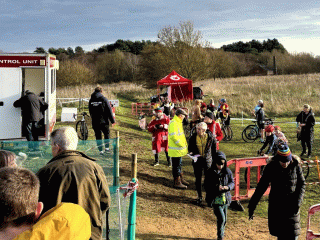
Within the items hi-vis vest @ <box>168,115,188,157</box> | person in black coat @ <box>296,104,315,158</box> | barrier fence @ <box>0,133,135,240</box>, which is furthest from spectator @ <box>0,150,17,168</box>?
person in black coat @ <box>296,104,315,158</box>

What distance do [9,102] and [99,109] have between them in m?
2.50

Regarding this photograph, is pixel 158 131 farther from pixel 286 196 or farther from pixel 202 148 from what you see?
pixel 286 196

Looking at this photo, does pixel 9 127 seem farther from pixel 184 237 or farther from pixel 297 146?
pixel 297 146

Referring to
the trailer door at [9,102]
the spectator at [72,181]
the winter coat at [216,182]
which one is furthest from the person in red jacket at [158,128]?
the spectator at [72,181]

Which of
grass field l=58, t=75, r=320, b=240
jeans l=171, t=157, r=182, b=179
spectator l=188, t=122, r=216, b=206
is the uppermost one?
spectator l=188, t=122, r=216, b=206

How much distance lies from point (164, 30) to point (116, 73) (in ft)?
112

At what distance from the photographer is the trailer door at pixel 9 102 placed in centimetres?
1123

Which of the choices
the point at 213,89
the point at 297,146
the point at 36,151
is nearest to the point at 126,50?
the point at 213,89

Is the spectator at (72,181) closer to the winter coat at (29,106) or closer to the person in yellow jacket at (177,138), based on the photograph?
the person in yellow jacket at (177,138)

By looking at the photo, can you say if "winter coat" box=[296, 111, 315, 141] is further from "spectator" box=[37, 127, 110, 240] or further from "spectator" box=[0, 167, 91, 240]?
"spectator" box=[0, 167, 91, 240]

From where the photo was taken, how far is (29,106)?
35.9 feet

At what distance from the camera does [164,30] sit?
158 ft

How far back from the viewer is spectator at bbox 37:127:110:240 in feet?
11.3

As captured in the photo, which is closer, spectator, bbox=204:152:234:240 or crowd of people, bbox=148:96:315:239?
crowd of people, bbox=148:96:315:239
